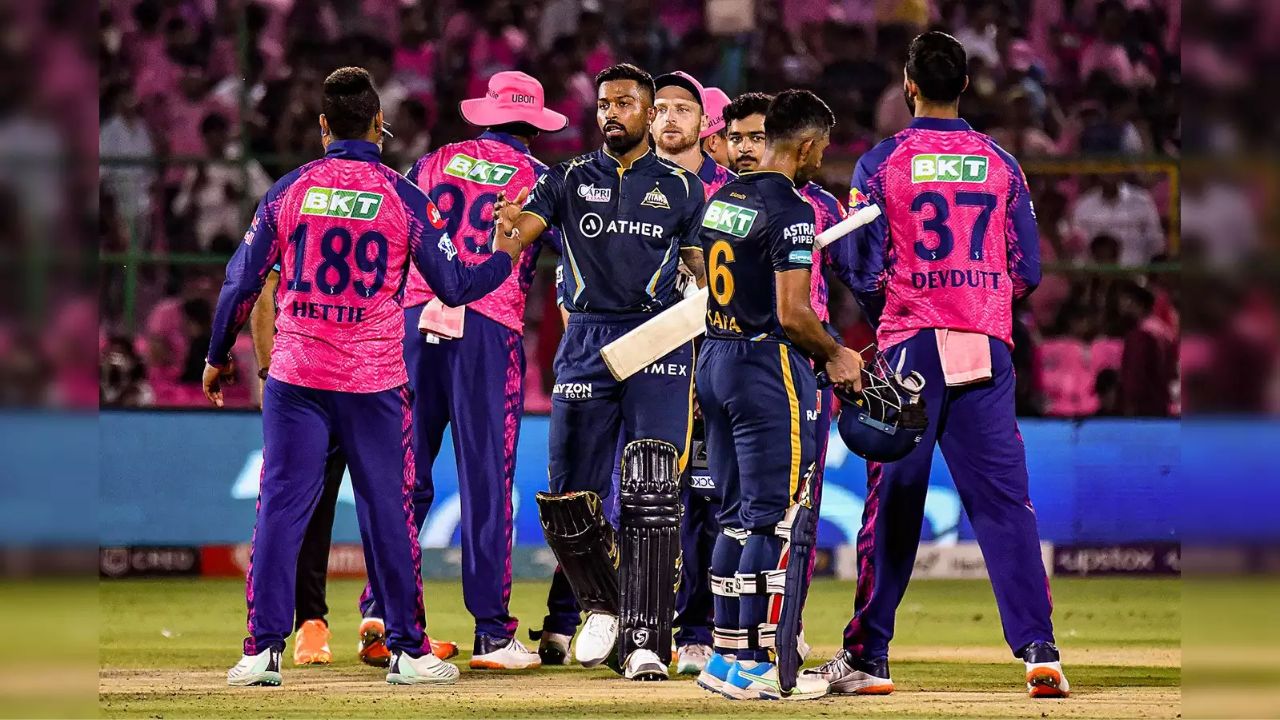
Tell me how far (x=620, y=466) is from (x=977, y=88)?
27.8 feet

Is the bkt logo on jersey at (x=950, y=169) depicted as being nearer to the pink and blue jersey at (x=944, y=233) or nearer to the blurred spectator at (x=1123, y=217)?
the pink and blue jersey at (x=944, y=233)

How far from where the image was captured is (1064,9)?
54.3ft

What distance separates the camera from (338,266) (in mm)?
7473

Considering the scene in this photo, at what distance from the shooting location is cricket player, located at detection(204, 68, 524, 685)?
7.47m

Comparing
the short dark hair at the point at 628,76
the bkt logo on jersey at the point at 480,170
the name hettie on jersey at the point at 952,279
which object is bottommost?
the name hettie on jersey at the point at 952,279

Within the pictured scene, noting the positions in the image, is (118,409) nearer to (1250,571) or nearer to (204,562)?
(204,562)

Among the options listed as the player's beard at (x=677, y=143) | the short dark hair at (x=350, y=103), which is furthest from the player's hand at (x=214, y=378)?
the player's beard at (x=677, y=143)

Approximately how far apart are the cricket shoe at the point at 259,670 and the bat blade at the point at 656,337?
202 cm

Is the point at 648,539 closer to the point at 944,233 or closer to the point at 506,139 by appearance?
the point at 944,233

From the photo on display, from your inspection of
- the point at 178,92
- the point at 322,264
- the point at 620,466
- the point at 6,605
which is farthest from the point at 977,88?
the point at 6,605

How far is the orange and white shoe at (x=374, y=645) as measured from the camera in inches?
336

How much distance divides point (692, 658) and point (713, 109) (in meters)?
3.30

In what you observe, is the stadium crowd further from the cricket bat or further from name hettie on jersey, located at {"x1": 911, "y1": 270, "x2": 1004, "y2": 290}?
name hettie on jersey, located at {"x1": 911, "y1": 270, "x2": 1004, "y2": 290}

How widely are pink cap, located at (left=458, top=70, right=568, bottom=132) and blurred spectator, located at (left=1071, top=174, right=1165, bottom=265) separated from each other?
7010mm
